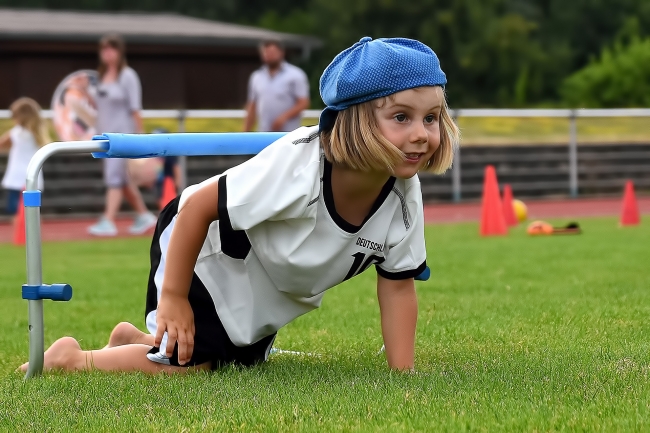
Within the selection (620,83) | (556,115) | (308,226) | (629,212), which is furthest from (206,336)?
(620,83)

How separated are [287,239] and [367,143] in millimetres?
508

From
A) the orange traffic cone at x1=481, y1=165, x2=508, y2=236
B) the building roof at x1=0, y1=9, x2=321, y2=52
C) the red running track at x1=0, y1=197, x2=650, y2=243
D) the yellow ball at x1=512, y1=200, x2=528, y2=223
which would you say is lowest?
the red running track at x1=0, y1=197, x2=650, y2=243

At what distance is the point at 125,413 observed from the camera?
140 inches

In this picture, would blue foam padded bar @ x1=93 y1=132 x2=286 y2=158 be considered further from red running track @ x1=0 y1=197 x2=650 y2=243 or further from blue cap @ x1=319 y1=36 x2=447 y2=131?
red running track @ x1=0 y1=197 x2=650 y2=243

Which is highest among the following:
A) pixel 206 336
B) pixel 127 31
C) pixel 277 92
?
pixel 127 31

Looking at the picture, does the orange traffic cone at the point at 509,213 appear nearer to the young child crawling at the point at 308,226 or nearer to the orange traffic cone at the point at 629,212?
the orange traffic cone at the point at 629,212

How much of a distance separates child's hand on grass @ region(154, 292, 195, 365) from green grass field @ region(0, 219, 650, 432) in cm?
13

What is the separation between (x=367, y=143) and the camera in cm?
396

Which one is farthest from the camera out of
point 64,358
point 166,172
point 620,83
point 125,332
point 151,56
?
point 620,83

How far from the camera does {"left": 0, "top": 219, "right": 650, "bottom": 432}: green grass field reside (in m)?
3.40

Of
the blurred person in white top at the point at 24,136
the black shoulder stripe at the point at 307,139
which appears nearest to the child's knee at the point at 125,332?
the black shoulder stripe at the point at 307,139

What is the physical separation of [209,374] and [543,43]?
1923 inches

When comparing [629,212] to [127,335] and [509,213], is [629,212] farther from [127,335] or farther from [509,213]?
[127,335]

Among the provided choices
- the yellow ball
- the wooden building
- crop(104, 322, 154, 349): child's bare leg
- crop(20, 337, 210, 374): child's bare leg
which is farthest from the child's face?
the wooden building
